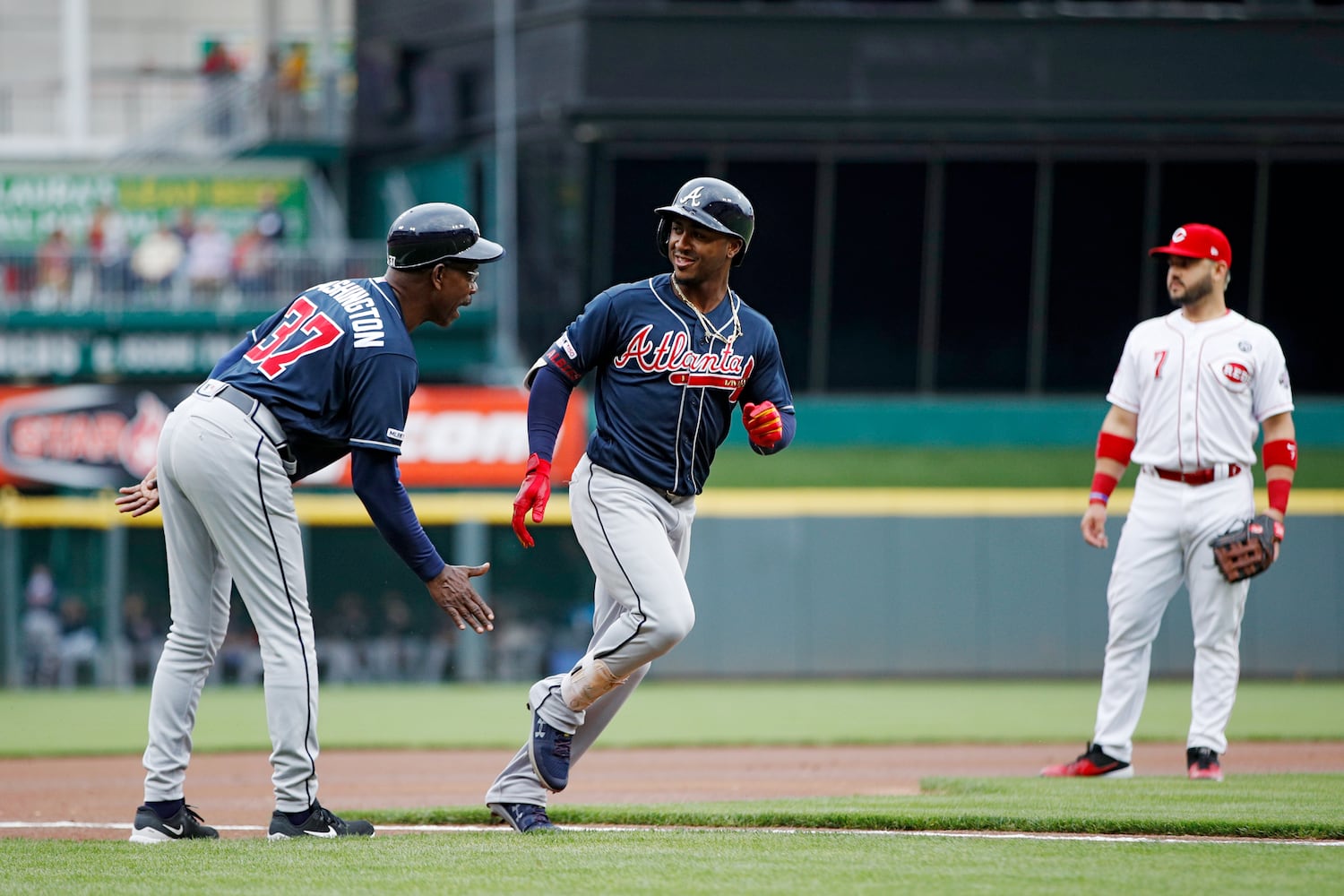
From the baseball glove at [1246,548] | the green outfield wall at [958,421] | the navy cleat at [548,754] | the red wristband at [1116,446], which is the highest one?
the red wristband at [1116,446]

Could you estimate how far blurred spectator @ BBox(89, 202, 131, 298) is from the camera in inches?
908

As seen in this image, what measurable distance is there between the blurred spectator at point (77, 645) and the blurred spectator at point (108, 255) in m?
5.33

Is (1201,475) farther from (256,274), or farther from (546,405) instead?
(256,274)

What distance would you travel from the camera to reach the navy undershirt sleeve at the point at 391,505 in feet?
17.2

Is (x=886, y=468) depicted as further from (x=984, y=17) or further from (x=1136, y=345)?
(x=1136, y=345)

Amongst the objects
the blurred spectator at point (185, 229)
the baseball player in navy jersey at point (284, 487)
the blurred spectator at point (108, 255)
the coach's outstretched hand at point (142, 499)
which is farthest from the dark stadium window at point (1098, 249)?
the coach's outstretched hand at point (142, 499)

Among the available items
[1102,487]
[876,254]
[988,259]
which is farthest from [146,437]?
[1102,487]

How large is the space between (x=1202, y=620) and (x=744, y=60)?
636 inches

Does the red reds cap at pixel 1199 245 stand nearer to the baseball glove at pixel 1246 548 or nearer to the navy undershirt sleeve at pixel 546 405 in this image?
the baseball glove at pixel 1246 548

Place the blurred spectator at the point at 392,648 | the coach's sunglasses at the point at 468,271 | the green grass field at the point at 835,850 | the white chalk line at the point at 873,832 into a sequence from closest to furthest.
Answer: the green grass field at the point at 835,850, the white chalk line at the point at 873,832, the coach's sunglasses at the point at 468,271, the blurred spectator at the point at 392,648

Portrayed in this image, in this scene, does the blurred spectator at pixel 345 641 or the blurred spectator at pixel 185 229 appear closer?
the blurred spectator at pixel 345 641

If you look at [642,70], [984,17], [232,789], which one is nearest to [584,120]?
[642,70]

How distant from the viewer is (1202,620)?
7160 millimetres

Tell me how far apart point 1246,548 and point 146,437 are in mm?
15664
